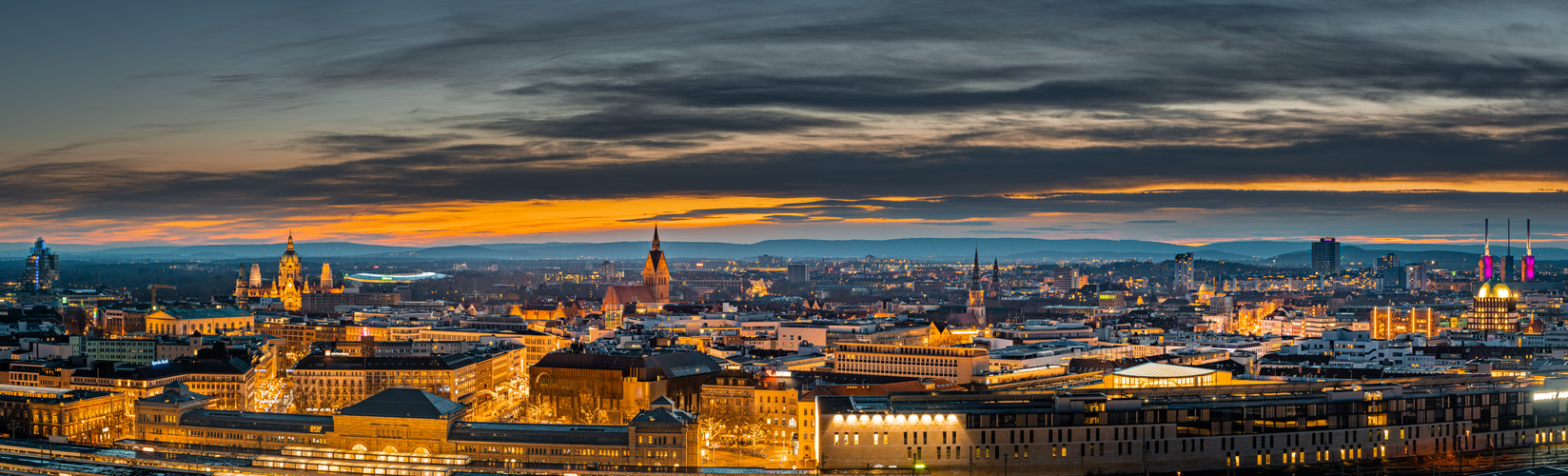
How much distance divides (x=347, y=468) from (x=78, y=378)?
4102 centimetres

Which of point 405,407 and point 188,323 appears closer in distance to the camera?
point 405,407

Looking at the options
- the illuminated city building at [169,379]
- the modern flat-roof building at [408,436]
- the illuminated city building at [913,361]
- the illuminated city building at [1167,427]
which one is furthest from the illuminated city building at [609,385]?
the illuminated city building at [1167,427]

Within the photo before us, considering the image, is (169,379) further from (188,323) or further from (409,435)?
(188,323)

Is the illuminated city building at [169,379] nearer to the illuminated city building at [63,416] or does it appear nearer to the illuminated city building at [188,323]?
the illuminated city building at [63,416]

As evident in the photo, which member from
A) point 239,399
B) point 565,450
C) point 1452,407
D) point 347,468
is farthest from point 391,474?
point 1452,407

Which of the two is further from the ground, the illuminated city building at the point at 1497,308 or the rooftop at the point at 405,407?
the illuminated city building at the point at 1497,308

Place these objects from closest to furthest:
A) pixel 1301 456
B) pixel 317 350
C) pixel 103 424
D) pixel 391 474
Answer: pixel 391 474 → pixel 1301 456 → pixel 103 424 → pixel 317 350

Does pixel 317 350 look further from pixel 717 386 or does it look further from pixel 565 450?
pixel 565 450

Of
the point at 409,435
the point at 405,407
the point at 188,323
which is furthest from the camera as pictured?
the point at 188,323

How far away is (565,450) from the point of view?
86.8 m

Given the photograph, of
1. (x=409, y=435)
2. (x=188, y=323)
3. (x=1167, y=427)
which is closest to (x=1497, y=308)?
(x=1167, y=427)

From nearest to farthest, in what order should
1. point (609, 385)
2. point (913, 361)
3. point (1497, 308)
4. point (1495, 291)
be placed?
1. point (609, 385)
2. point (913, 361)
3. point (1497, 308)
4. point (1495, 291)

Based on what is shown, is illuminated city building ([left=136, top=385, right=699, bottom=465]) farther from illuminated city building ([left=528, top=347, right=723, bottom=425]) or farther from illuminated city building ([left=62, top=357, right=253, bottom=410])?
illuminated city building ([left=62, top=357, right=253, bottom=410])

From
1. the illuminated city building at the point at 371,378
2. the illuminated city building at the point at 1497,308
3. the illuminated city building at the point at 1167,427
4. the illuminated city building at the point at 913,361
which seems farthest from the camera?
the illuminated city building at the point at 1497,308
